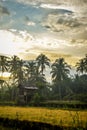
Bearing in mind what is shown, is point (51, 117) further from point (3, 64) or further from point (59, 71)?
point (3, 64)

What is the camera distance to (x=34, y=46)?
66.0 feet

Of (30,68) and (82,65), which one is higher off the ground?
(82,65)

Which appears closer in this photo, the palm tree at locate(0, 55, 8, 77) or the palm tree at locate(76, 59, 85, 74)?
the palm tree at locate(0, 55, 8, 77)

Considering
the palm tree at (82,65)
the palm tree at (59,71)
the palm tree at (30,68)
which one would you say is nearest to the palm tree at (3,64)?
the palm tree at (30,68)

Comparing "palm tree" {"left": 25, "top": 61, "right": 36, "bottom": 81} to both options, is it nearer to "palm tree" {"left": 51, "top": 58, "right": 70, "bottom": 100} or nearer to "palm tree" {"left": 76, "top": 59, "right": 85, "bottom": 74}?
"palm tree" {"left": 51, "top": 58, "right": 70, "bottom": 100}

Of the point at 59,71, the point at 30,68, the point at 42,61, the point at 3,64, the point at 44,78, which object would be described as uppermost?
the point at 42,61

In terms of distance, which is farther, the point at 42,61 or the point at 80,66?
the point at 80,66

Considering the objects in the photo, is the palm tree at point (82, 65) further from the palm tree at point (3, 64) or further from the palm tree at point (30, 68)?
the palm tree at point (3, 64)

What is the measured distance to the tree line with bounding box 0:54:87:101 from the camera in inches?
838

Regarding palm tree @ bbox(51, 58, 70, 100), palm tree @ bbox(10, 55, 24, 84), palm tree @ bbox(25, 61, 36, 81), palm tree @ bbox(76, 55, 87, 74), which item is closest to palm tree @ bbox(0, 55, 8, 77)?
palm tree @ bbox(10, 55, 24, 84)

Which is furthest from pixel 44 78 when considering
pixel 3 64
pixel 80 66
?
pixel 3 64

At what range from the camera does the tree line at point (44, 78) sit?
2128 centimetres

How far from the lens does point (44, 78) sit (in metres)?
24.2

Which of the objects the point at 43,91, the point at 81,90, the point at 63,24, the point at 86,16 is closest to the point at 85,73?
the point at 81,90
